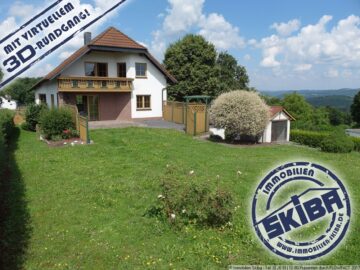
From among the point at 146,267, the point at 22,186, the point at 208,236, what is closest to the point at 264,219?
the point at 208,236

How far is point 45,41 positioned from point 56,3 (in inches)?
42.2

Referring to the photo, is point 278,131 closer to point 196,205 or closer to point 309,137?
point 309,137

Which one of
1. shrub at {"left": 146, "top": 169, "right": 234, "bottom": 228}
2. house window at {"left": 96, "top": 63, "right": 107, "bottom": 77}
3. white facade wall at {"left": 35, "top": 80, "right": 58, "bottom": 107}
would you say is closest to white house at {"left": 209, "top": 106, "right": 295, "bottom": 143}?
house window at {"left": 96, "top": 63, "right": 107, "bottom": 77}

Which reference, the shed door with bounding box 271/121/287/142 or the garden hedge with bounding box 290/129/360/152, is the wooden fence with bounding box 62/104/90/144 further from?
the garden hedge with bounding box 290/129/360/152

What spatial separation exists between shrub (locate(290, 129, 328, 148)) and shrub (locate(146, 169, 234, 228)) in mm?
16633

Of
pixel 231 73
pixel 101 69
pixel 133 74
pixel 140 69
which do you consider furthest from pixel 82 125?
pixel 231 73

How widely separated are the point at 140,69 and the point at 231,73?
18241 mm

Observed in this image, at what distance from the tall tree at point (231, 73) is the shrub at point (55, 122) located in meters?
26.2

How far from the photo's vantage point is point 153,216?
6203 mm

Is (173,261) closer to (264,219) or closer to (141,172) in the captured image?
(264,219)

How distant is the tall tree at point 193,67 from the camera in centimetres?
3541

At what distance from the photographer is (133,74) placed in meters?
25.4

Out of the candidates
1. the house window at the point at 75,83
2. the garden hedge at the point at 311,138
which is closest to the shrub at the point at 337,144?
the garden hedge at the point at 311,138

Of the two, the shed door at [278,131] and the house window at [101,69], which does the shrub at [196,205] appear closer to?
the shed door at [278,131]
